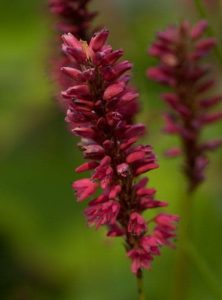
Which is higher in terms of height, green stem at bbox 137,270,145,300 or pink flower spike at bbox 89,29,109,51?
pink flower spike at bbox 89,29,109,51

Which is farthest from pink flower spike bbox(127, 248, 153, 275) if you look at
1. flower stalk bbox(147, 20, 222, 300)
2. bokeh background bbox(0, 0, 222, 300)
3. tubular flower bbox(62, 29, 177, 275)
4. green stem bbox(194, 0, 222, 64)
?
bokeh background bbox(0, 0, 222, 300)

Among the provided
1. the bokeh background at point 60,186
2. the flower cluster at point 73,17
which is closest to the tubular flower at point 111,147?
the flower cluster at point 73,17

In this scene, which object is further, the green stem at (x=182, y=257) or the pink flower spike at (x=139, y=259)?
the green stem at (x=182, y=257)

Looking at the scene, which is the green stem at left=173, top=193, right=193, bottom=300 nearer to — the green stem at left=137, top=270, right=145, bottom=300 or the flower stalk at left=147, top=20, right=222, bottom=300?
the flower stalk at left=147, top=20, right=222, bottom=300

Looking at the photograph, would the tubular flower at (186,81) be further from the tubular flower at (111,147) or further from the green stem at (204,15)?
the tubular flower at (111,147)

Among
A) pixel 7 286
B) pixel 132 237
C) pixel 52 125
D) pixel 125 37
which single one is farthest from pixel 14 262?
pixel 132 237

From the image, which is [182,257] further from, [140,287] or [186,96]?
[140,287]

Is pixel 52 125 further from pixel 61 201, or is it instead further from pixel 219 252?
pixel 219 252
